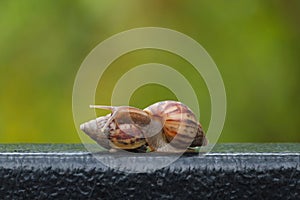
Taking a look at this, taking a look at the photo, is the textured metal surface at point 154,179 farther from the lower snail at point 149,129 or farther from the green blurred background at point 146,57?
the green blurred background at point 146,57

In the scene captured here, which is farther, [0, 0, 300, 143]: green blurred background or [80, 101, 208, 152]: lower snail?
[0, 0, 300, 143]: green blurred background

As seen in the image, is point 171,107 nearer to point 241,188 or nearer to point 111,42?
point 241,188

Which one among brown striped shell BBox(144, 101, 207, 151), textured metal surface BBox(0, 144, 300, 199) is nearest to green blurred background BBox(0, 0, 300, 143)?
brown striped shell BBox(144, 101, 207, 151)

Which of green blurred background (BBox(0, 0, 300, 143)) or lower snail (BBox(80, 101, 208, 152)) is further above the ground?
lower snail (BBox(80, 101, 208, 152))

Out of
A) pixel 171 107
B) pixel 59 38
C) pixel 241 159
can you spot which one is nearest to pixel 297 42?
pixel 59 38

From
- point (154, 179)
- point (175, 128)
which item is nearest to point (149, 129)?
point (175, 128)

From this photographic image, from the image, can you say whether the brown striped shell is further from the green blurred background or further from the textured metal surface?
the green blurred background
